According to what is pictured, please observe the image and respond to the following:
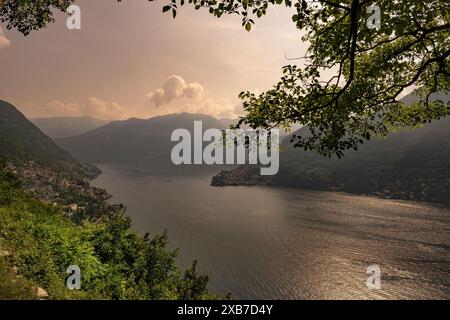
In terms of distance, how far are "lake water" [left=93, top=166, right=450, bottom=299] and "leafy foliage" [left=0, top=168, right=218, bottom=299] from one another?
120 feet

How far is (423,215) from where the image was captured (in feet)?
457

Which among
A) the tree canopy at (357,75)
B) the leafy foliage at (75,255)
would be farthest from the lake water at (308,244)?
the tree canopy at (357,75)

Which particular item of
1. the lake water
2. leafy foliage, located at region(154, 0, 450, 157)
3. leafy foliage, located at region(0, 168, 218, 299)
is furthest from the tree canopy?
the lake water

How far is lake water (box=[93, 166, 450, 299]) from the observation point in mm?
71312

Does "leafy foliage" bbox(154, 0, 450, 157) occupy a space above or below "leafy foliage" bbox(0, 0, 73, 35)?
below

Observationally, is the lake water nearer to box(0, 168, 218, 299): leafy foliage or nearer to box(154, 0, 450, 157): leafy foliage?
box(0, 168, 218, 299): leafy foliage

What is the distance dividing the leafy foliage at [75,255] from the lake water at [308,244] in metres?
36.5

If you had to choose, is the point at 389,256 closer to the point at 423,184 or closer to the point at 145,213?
the point at 145,213

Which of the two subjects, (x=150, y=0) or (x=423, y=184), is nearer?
(x=150, y=0)

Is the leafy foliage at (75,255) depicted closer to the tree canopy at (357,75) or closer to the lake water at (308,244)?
the tree canopy at (357,75)

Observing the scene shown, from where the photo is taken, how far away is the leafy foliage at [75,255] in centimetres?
1497

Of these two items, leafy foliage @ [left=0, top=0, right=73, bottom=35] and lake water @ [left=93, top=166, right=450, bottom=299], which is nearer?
leafy foliage @ [left=0, top=0, right=73, bottom=35]
